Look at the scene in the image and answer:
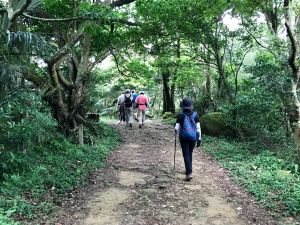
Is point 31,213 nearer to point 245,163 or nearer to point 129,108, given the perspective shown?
point 245,163

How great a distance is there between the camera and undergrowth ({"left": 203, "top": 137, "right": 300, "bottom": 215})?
6.88 metres

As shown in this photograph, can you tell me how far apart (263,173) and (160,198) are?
9.84ft

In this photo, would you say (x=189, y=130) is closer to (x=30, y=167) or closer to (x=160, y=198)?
(x=160, y=198)

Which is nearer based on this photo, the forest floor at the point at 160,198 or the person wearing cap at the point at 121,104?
the forest floor at the point at 160,198

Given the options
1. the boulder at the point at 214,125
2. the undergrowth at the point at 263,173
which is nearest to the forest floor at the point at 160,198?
the undergrowth at the point at 263,173

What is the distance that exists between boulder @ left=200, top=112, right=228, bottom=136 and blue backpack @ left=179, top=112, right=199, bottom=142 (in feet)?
20.7

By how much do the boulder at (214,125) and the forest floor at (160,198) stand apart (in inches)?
164

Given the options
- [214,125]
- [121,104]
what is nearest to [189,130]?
[214,125]

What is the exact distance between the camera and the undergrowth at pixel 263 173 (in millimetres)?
6883

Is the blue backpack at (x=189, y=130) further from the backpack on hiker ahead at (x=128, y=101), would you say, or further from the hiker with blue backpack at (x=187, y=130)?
the backpack on hiker ahead at (x=128, y=101)

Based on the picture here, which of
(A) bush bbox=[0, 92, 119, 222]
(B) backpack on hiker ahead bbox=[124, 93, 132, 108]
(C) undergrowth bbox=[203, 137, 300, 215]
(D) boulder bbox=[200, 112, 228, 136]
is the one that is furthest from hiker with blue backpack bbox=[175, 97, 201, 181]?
(B) backpack on hiker ahead bbox=[124, 93, 132, 108]

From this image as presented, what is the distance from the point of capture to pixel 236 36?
15.4 metres

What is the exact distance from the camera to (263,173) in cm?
870

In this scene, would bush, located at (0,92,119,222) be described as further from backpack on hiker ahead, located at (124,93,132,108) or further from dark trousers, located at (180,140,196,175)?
backpack on hiker ahead, located at (124,93,132,108)
